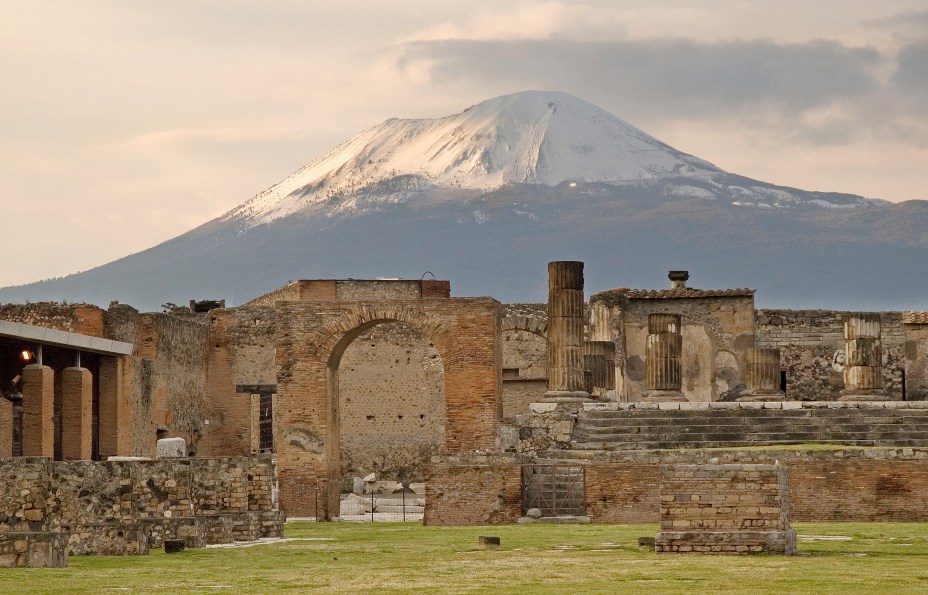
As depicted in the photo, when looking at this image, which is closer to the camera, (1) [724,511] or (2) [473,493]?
(1) [724,511]

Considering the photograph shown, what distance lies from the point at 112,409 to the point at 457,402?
7.44 metres

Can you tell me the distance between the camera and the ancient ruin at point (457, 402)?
2591 centimetres

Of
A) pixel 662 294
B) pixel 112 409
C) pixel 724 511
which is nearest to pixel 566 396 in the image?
pixel 112 409

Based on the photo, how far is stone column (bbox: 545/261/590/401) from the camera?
1276 inches

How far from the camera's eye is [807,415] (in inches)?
1167

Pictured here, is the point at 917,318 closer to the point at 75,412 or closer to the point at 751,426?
the point at 751,426

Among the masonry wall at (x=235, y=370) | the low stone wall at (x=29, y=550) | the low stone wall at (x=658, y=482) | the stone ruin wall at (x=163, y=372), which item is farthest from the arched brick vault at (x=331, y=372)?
the low stone wall at (x=29, y=550)

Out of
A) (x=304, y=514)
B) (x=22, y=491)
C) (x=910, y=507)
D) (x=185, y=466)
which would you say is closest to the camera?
(x=22, y=491)

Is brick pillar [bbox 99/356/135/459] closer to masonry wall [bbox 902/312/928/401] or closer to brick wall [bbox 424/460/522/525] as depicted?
brick wall [bbox 424/460/522/525]

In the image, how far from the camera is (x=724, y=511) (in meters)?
17.6

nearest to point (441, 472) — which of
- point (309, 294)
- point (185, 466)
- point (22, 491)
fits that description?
point (185, 466)

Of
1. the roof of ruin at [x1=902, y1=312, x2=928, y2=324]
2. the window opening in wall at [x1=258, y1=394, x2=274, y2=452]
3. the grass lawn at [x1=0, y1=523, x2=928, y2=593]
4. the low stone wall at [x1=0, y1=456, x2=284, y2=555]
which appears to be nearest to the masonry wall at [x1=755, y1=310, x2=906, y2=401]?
the roof of ruin at [x1=902, y1=312, x2=928, y2=324]

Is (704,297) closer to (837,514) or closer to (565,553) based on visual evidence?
(837,514)

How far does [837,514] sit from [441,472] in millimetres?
5482
